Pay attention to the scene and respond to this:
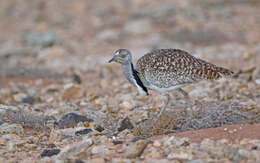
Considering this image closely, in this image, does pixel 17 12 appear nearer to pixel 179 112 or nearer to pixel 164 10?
pixel 164 10

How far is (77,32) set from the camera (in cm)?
1401

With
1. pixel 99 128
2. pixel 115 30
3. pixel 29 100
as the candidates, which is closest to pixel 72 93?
pixel 29 100

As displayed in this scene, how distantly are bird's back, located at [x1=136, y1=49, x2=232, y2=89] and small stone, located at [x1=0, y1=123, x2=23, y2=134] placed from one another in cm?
158

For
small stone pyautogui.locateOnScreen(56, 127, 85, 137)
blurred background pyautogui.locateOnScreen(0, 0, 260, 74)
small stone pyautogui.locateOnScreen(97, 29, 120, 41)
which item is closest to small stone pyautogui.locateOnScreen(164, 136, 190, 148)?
small stone pyautogui.locateOnScreen(56, 127, 85, 137)

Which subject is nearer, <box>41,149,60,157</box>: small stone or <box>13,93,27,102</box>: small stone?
<box>41,149,60,157</box>: small stone

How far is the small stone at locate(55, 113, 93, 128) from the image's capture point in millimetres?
5375

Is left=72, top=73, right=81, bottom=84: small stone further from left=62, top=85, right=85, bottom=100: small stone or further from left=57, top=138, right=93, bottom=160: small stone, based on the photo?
left=57, top=138, right=93, bottom=160: small stone

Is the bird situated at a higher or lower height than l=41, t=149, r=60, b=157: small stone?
higher

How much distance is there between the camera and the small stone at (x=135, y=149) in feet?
13.2

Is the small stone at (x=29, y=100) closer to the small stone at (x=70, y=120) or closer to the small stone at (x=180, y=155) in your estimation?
the small stone at (x=70, y=120)

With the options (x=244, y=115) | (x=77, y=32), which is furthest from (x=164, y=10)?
(x=244, y=115)

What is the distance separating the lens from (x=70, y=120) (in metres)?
5.45

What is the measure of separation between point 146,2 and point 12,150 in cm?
1250

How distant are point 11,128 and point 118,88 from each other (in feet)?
9.13
